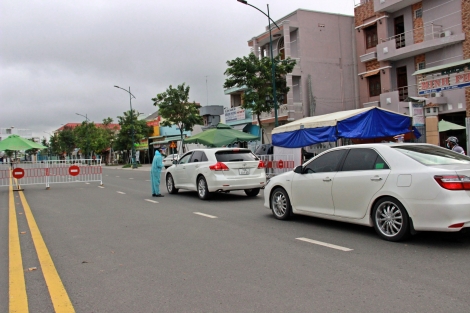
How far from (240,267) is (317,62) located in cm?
2877

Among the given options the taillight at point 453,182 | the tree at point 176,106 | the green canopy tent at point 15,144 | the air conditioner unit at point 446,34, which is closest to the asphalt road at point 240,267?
the taillight at point 453,182

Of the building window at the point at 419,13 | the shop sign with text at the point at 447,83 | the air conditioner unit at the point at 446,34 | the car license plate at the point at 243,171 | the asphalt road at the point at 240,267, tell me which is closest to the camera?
the asphalt road at the point at 240,267

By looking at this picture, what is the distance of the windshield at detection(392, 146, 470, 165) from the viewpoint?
6.41m

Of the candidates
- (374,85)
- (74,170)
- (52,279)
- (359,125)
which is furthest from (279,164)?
(374,85)

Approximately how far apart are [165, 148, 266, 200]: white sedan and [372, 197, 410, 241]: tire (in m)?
6.17

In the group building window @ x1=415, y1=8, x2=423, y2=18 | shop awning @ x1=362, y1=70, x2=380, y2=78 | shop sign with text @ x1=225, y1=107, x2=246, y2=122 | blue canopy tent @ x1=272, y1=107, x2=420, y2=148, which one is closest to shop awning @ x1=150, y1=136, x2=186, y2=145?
shop sign with text @ x1=225, y1=107, x2=246, y2=122

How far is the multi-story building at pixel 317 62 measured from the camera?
31438mm

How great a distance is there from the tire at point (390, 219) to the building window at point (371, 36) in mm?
25154

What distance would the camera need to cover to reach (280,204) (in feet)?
29.0

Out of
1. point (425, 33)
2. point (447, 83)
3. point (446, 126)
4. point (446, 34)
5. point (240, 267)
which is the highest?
point (425, 33)

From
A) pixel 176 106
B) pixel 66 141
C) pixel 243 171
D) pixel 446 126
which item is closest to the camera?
pixel 243 171

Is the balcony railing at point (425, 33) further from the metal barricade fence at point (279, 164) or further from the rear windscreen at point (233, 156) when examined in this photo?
the rear windscreen at point (233, 156)

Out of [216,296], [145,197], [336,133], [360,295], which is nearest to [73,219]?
[145,197]

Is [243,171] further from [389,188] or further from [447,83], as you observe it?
[447,83]
